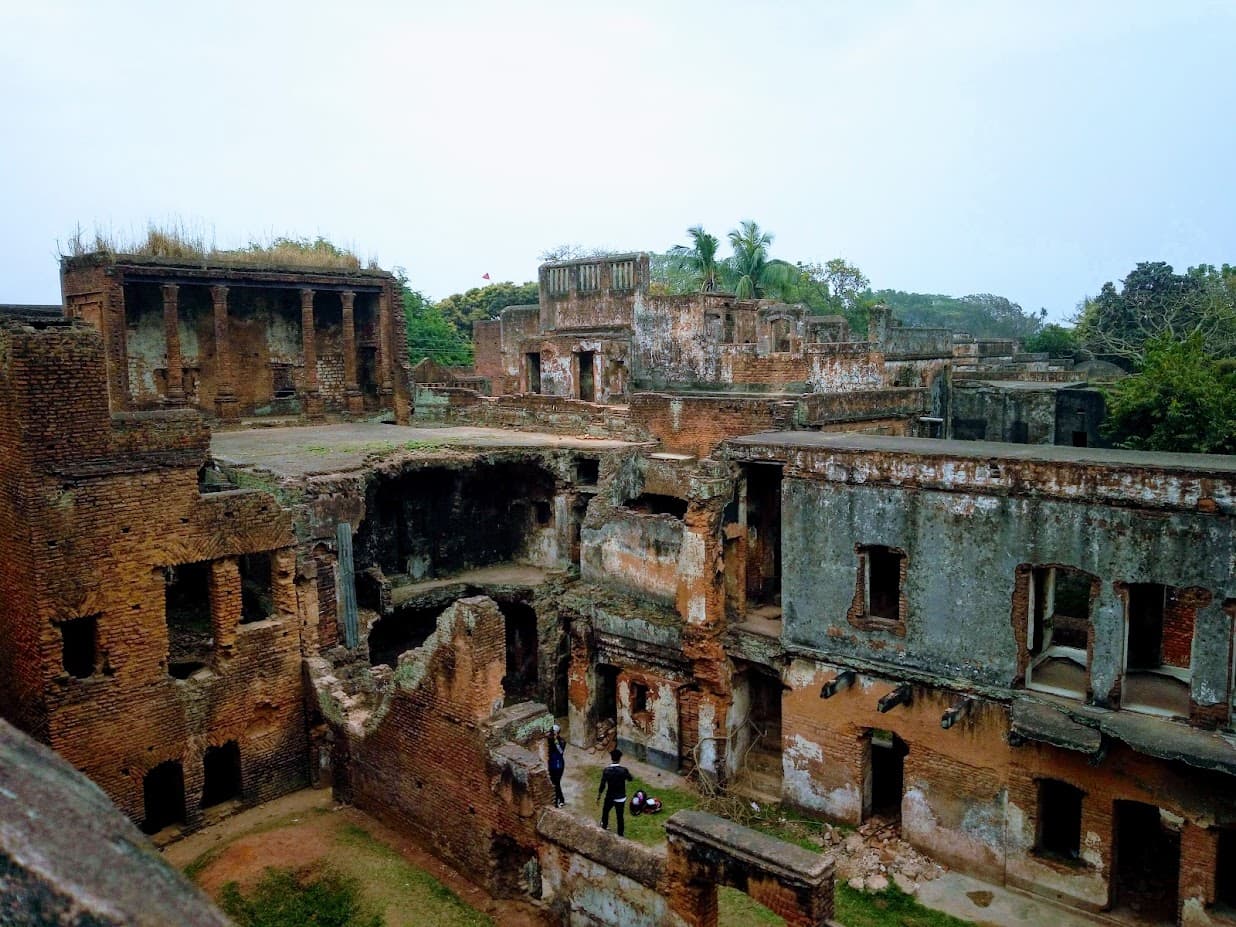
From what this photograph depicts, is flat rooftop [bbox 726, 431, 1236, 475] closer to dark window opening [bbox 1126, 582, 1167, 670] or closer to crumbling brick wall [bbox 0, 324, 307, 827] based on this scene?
dark window opening [bbox 1126, 582, 1167, 670]

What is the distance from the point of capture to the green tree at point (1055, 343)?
45531 millimetres

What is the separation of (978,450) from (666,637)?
6.40m

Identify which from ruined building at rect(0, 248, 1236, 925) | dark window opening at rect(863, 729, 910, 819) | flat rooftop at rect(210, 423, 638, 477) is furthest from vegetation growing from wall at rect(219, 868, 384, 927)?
dark window opening at rect(863, 729, 910, 819)

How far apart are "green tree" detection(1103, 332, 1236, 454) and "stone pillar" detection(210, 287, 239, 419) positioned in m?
22.5

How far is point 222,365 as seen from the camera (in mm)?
25859

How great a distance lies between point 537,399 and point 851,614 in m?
12.0

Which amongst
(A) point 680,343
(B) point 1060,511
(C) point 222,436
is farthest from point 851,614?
(C) point 222,436

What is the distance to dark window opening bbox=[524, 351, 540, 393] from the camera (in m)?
29.5

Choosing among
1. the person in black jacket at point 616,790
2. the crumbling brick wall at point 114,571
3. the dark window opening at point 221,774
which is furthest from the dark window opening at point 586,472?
the dark window opening at point 221,774

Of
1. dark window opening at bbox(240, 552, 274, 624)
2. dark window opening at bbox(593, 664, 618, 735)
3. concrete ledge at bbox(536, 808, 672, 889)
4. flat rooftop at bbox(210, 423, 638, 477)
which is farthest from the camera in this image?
dark window opening at bbox(593, 664, 618, 735)

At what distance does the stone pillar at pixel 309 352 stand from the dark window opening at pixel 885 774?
18.2 metres

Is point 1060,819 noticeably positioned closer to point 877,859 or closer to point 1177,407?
point 877,859

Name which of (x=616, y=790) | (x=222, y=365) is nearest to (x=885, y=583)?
(x=616, y=790)

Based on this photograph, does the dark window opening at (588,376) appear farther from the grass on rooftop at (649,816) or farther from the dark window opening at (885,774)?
the dark window opening at (885,774)
